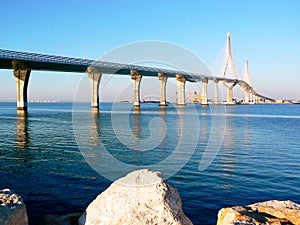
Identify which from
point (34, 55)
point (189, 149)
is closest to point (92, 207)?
point (189, 149)

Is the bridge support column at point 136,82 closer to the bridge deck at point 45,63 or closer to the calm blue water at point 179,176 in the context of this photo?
the bridge deck at point 45,63

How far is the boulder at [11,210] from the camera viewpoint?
6023 millimetres

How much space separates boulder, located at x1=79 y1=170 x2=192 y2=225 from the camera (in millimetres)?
6109

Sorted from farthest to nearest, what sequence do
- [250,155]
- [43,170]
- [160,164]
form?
[250,155] < [160,164] < [43,170]

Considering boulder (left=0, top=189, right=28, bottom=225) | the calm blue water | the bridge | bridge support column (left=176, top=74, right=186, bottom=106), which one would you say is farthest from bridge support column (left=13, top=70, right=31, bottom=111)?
boulder (left=0, top=189, right=28, bottom=225)

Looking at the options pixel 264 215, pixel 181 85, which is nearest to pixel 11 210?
pixel 264 215

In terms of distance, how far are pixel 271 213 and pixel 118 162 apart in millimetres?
13472

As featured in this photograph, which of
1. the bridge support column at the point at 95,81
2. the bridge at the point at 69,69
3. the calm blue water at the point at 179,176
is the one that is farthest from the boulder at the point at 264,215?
the bridge support column at the point at 95,81

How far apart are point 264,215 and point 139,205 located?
3109mm

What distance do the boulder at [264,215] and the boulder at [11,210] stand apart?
4331mm

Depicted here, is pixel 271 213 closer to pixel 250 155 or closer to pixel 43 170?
pixel 43 170

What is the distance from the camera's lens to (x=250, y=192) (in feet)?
43.4

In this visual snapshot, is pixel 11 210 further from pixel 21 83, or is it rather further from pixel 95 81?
pixel 95 81

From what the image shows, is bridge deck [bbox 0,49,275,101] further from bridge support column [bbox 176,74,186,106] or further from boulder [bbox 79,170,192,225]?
boulder [bbox 79,170,192,225]
